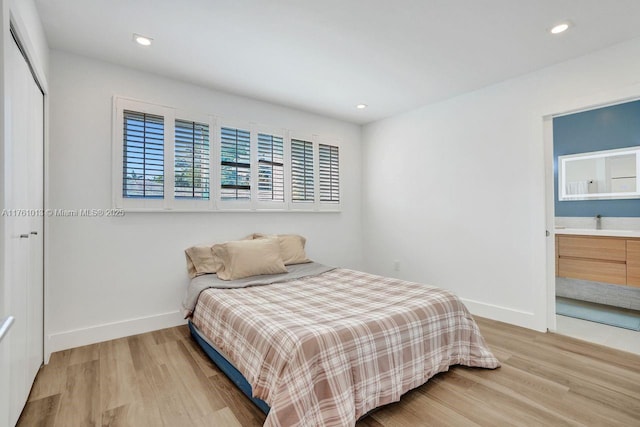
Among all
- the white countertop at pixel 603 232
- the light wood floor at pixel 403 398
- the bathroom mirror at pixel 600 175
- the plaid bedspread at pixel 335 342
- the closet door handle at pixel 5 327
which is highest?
the bathroom mirror at pixel 600 175

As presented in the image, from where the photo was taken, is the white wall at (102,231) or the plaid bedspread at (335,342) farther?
the white wall at (102,231)

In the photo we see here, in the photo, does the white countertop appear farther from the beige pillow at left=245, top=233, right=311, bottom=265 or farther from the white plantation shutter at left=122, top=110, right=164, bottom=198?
the white plantation shutter at left=122, top=110, right=164, bottom=198

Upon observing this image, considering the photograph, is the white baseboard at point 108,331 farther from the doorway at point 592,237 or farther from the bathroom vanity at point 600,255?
the bathroom vanity at point 600,255

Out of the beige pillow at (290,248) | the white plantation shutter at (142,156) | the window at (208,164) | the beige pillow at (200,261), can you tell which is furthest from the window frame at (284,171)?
the white plantation shutter at (142,156)

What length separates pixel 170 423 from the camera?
5.41 ft

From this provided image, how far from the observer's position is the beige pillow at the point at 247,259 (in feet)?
9.66

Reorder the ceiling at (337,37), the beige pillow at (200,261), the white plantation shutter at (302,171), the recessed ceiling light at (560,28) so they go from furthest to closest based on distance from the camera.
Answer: the white plantation shutter at (302,171), the beige pillow at (200,261), the recessed ceiling light at (560,28), the ceiling at (337,37)

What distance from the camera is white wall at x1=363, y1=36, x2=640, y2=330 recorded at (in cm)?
281

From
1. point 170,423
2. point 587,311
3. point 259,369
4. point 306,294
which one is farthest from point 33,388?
point 587,311

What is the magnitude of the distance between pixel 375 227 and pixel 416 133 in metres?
1.47

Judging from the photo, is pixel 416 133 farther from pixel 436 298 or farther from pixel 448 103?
pixel 436 298

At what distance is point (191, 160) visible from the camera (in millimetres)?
3184

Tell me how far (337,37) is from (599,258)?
151 inches

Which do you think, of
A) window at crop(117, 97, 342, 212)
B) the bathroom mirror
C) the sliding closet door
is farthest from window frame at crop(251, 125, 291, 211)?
the bathroom mirror
